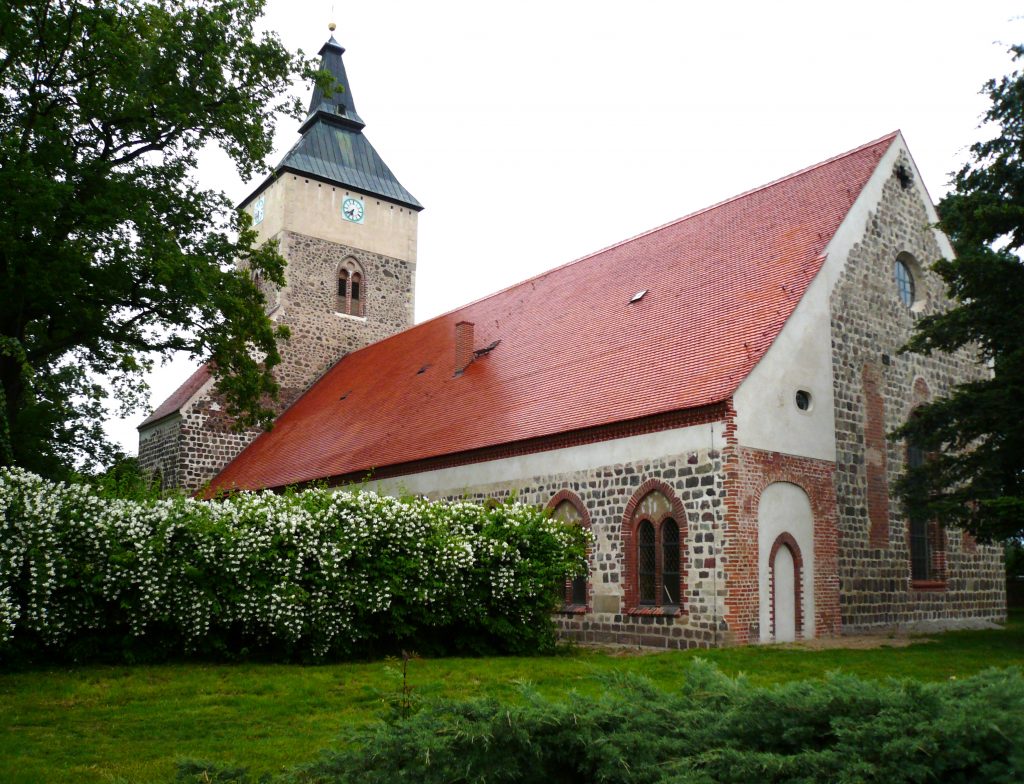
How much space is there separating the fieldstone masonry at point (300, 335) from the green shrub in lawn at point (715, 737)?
24720 mm

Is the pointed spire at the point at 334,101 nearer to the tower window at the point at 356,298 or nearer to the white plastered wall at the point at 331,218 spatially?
the white plastered wall at the point at 331,218

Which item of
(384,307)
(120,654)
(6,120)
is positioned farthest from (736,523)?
(384,307)

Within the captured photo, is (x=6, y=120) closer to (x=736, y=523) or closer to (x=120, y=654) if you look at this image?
(x=120, y=654)

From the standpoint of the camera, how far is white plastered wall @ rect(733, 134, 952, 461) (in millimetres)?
14742

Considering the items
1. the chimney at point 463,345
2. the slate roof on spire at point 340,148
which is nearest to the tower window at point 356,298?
the slate roof on spire at point 340,148

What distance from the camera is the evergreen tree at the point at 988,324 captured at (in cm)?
1413

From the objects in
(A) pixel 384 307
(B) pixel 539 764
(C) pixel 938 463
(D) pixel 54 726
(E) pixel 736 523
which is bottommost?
(D) pixel 54 726

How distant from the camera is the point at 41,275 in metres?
13.5

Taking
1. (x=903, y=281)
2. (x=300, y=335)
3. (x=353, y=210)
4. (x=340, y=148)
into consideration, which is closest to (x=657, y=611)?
(x=903, y=281)

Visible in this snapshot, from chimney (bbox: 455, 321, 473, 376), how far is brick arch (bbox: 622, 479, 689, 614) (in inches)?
309

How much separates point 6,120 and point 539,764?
13.9m

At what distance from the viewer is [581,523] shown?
1622cm

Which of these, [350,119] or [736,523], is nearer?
[736,523]

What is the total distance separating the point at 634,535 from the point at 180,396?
1986 centimetres
